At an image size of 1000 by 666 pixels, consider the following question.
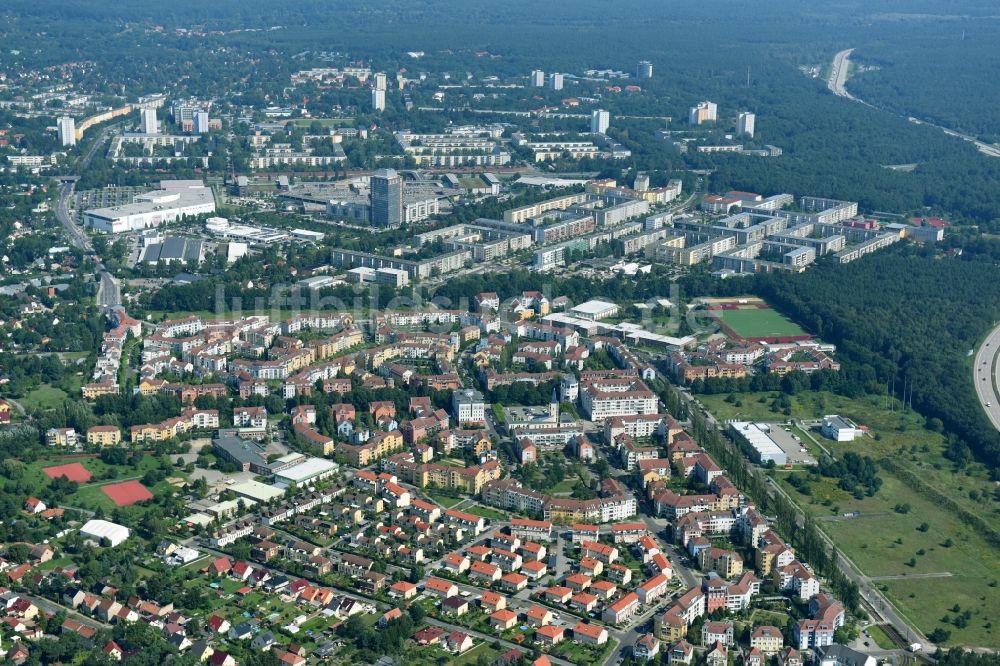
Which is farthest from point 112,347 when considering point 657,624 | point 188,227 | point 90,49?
point 90,49

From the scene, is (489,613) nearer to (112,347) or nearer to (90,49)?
(112,347)

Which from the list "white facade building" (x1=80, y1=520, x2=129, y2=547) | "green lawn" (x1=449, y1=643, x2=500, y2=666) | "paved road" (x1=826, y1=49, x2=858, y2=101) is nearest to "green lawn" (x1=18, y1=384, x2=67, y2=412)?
"white facade building" (x1=80, y1=520, x2=129, y2=547)

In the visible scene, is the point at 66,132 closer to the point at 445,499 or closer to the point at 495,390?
the point at 495,390

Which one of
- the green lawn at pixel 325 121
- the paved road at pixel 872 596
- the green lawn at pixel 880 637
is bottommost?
the green lawn at pixel 325 121

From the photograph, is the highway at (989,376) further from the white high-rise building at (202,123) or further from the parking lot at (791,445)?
the white high-rise building at (202,123)

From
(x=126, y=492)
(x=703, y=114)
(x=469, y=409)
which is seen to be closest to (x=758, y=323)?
(x=469, y=409)

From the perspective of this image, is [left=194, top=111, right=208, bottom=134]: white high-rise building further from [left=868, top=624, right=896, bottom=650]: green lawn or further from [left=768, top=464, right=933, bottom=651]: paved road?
[left=868, top=624, right=896, bottom=650]: green lawn

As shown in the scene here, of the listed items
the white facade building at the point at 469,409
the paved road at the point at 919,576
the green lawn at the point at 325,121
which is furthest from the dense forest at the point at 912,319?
the green lawn at the point at 325,121
